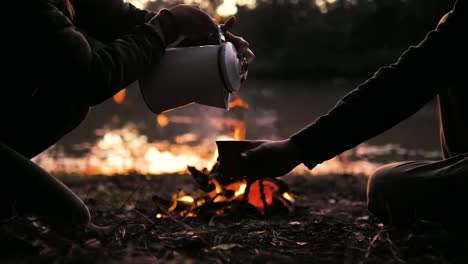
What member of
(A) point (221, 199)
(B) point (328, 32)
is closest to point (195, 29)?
(A) point (221, 199)

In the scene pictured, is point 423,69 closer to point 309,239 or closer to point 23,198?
point 309,239

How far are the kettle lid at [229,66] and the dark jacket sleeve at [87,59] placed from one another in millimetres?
253

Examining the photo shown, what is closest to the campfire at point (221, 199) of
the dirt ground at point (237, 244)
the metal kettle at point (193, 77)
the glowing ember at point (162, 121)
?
the dirt ground at point (237, 244)

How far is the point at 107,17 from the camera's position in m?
2.62

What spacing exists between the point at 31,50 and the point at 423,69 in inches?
57.6

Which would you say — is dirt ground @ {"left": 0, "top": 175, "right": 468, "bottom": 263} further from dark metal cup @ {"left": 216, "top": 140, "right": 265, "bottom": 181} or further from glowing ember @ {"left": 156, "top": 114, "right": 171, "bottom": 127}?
glowing ember @ {"left": 156, "top": 114, "right": 171, "bottom": 127}

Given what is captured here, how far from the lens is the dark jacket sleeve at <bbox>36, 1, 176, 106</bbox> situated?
195 cm

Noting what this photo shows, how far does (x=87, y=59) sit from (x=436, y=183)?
1.41 meters

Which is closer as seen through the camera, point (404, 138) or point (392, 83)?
point (392, 83)

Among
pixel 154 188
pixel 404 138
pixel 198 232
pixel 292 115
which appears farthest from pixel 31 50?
pixel 292 115

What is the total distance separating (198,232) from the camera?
2.25m

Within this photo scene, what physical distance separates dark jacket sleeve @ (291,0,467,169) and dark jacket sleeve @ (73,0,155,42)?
1053 millimetres

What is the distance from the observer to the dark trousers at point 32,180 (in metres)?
2.11

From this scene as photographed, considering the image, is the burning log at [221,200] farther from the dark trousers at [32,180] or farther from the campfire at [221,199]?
the dark trousers at [32,180]
